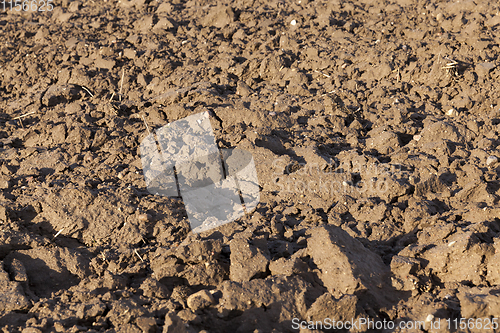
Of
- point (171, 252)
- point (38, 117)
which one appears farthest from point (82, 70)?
point (171, 252)

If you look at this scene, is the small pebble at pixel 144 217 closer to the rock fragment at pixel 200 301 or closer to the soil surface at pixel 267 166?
the soil surface at pixel 267 166

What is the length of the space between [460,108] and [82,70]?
4.66 m

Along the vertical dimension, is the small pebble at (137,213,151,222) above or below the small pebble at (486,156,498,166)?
below

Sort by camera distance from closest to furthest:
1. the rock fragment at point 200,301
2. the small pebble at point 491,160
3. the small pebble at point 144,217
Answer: the rock fragment at point 200,301
the small pebble at point 144,217
the small pebble at point 491,160

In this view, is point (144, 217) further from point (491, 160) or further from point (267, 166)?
point (491, 160)

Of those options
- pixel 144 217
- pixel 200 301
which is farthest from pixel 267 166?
pixel 200 301

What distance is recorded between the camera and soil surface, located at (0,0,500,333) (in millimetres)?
2627

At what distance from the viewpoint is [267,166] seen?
149 inches

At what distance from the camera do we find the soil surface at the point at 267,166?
263 cm

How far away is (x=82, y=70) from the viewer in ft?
17.8

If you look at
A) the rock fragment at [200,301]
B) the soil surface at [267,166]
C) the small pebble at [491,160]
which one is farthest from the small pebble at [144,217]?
the small pebble at [491,160]

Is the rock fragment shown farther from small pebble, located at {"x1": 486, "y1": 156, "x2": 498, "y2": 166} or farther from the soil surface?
small pebble, located at {"x1": 486, "y1": 156, "x2": 498, "y2": 166}

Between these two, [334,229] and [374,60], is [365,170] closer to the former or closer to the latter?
[334,229]

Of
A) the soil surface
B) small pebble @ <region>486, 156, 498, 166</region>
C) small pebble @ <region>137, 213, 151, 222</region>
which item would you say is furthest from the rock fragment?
small pebble @ <region>486, 156, 498, 166</region>
